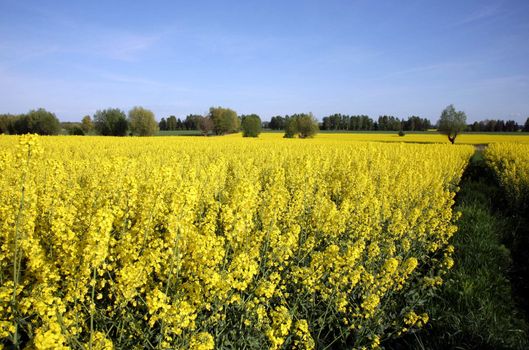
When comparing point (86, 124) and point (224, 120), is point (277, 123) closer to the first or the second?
point (224, 120)

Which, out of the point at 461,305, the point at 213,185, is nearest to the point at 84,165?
the point at 213,185

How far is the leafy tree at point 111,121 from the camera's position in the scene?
59188mm

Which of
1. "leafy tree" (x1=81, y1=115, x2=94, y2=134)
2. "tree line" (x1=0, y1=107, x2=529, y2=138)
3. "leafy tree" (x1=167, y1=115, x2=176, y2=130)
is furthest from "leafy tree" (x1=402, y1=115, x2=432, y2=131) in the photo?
"leafy tree" (x1=81, y1=115, x2=94, y2=134)

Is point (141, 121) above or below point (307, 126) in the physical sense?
above

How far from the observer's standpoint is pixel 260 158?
15570mm

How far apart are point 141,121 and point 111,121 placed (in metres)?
7.03

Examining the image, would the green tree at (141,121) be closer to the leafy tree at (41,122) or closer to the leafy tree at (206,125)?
the leafy tree at (41,122)

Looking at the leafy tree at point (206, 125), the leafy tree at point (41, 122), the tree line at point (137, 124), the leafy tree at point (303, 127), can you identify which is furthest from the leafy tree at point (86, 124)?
the leafy tree at point (303, 127)

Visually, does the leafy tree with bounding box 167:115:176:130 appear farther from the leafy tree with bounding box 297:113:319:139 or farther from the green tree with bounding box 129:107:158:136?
the leafy tree with bounding box 297:113:319:139

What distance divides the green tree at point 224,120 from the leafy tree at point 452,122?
41.4 metres

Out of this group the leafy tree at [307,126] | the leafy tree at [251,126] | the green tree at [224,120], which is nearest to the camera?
the leafy tree at [307,126]

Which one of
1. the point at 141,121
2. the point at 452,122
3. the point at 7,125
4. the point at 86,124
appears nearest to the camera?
the point at 452,122

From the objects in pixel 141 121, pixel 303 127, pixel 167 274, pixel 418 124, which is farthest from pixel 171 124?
pixel 167 274

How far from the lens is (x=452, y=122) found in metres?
50.1
